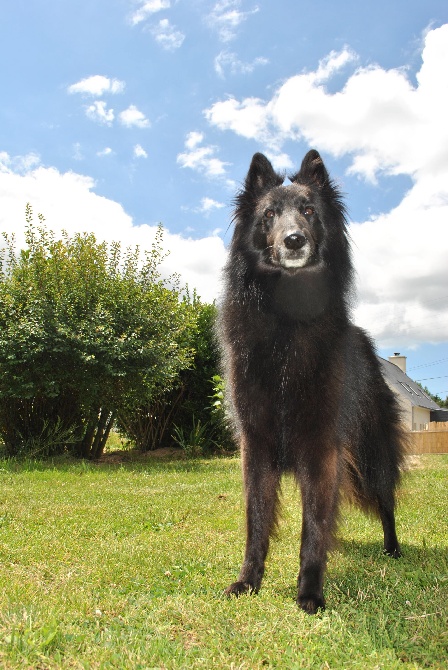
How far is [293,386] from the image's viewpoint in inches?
113

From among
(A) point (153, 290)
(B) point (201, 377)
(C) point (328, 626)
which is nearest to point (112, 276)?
(A) point (153, 290)

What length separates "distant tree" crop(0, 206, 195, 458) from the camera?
32.6 feet

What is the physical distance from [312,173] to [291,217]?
0.55m

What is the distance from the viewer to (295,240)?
9.45ft

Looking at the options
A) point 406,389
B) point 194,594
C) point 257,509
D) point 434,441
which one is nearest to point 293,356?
point 257,509

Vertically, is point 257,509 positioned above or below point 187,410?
below

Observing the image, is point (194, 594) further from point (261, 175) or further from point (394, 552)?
point (261, 175)

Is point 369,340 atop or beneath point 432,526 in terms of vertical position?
atop

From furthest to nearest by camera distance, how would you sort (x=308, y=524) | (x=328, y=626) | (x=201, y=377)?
(x=201, y=377) < (x=308, y=524) < (x=328, y=626)

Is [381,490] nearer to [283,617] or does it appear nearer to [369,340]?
[369,340]

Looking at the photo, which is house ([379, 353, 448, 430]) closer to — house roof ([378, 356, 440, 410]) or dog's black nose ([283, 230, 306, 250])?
house roof ([378, 356, 440, 410])

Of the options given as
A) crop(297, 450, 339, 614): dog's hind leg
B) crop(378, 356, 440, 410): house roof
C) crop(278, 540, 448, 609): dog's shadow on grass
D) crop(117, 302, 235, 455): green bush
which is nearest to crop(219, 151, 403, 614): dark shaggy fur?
crop(297, 450, 339, 614): dog's hind leg

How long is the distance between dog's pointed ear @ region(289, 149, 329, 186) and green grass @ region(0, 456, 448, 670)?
2175 mm

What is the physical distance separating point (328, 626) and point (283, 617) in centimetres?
22
